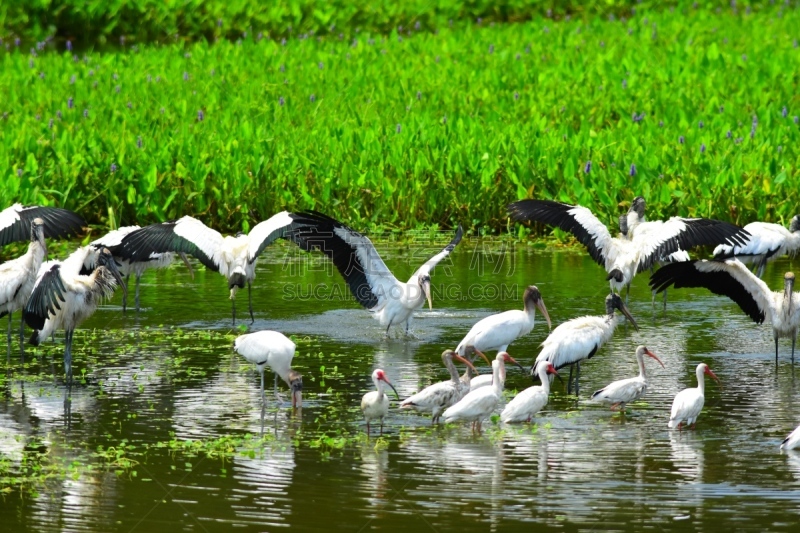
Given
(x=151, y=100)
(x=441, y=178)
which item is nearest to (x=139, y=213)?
(x=441, y=178)

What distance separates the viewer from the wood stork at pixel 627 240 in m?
11.0

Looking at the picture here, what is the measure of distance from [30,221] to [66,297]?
2.17 m

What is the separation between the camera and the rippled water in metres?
6.07

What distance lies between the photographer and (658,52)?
2289 cm

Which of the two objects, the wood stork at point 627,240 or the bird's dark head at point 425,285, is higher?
the wood stork at point 627,240

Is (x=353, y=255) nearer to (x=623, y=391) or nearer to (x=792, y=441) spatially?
(x=623, y=391)

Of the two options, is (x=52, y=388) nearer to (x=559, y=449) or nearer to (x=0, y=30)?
(x=559, y=449)

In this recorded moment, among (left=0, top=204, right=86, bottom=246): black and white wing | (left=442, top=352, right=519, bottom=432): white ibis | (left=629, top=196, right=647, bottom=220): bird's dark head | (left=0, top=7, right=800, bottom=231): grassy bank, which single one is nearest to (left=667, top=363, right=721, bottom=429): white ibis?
(left=442, top=352, right=519, bottom=432): white ibis

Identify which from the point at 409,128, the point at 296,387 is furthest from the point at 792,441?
the point at 409,128

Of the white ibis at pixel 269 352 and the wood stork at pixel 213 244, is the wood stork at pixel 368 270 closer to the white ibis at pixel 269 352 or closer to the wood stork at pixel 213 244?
the wood stork at pixel 213 244

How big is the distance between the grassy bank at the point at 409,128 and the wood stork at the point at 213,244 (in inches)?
103

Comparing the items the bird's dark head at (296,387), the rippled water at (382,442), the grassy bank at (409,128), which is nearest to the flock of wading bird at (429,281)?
the bird's dark head at (296,387)

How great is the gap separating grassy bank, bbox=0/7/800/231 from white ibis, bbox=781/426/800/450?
6.85 m

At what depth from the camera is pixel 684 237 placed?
11086 millimetres
